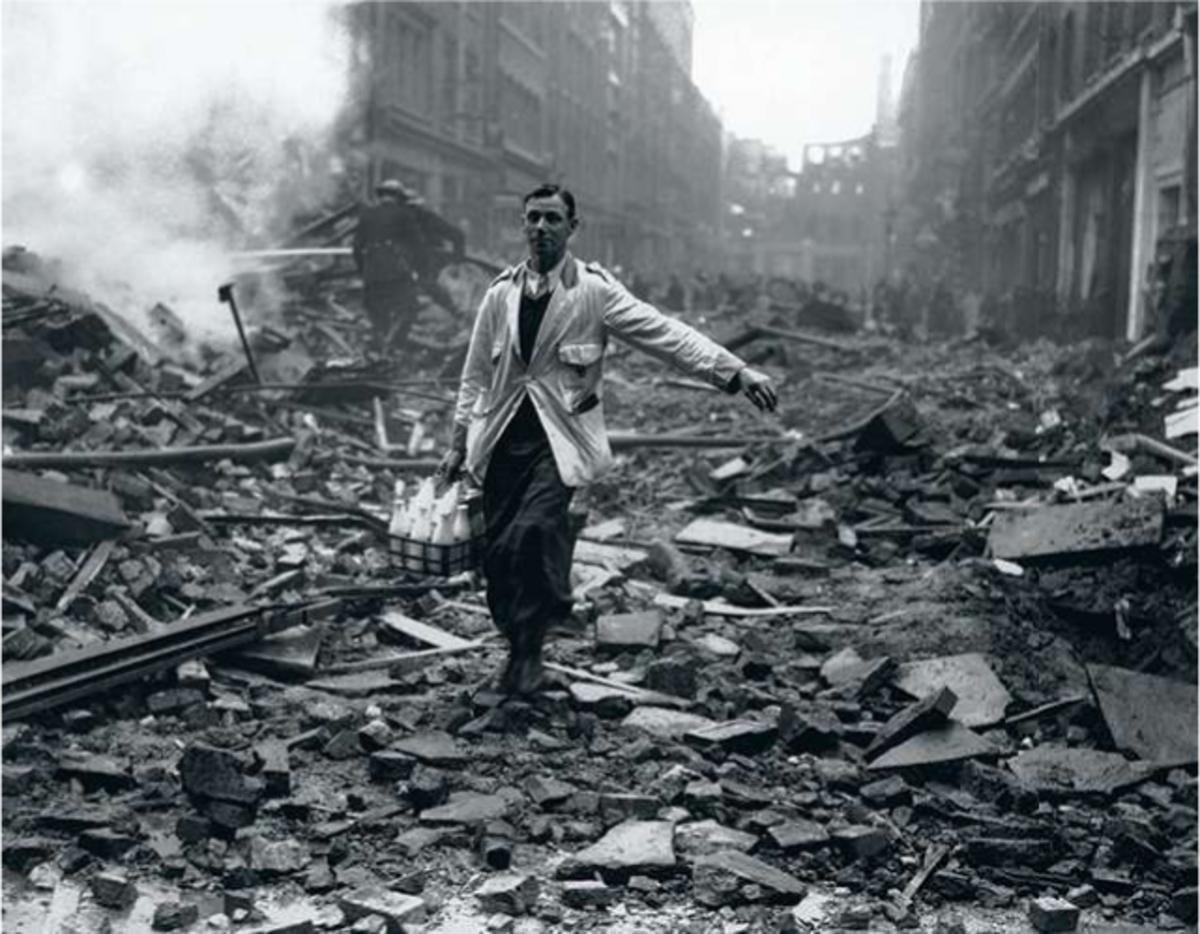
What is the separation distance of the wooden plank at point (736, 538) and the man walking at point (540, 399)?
367cm

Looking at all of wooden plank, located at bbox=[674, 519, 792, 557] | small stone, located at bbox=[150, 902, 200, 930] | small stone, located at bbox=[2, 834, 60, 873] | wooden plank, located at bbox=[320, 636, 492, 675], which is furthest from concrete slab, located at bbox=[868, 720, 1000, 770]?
wooden plank, located at bbox=[674, 519, 792, 557]

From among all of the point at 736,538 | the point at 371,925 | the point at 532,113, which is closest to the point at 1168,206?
the point at 736,538

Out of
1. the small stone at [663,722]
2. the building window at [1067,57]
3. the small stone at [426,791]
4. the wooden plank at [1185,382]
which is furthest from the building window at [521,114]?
the small stone at [426,791]

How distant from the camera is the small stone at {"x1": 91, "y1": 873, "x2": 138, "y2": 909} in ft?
13.1

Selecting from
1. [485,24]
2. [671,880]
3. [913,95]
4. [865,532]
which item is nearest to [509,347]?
[671,880]

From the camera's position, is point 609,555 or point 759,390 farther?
point 609,555

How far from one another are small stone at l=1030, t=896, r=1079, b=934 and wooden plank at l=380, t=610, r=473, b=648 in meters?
3.25

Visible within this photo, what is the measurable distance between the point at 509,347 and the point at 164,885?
2.38 metres

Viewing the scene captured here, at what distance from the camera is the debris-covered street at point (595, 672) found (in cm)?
425

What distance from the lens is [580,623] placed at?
7.29 m

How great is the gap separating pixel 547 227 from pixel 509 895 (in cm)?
243

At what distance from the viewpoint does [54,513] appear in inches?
289

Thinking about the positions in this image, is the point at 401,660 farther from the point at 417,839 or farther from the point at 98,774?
the point at 417,839

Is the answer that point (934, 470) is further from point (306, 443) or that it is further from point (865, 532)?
point (306, 443)
